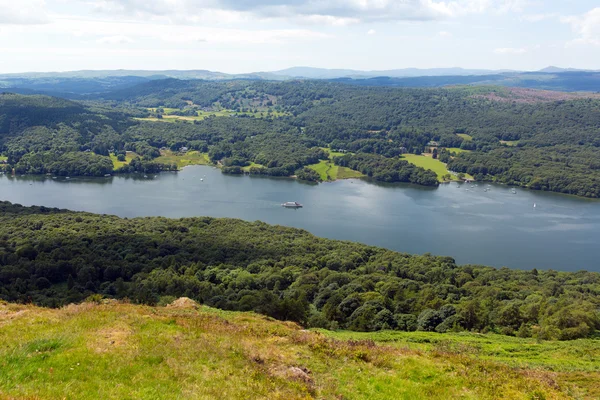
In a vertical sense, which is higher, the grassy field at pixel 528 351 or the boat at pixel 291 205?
the grassy field at pixel 528 351

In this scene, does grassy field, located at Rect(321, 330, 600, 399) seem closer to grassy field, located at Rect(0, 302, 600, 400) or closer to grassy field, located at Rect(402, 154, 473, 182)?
grassy field, located at Rect(0, 302, 600, 400)

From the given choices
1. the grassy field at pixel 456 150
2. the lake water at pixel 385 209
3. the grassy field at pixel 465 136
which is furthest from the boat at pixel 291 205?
the grassy field at pixel 465 136

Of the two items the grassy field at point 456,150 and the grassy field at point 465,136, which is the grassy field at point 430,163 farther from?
the grassy field at point 465,136

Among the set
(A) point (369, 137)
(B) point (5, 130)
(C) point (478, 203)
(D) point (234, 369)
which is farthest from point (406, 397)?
(B) point (5, 130)

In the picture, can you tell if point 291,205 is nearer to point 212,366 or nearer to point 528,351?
point 528,351

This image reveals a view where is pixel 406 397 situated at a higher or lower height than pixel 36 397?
lower

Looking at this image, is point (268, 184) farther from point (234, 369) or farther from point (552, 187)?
point (234, 369)
